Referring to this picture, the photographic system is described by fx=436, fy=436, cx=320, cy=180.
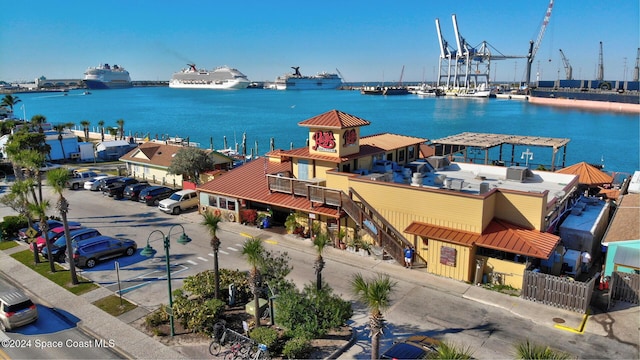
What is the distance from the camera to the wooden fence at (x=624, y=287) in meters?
17.8

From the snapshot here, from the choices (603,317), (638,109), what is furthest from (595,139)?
(603,317)

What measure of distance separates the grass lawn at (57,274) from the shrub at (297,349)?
10960 millimetres

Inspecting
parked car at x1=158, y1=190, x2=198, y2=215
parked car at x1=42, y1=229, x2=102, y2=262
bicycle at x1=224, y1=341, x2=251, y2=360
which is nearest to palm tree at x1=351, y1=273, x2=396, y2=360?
bicycle at x1=224, y1=341, x2=251, y2=360

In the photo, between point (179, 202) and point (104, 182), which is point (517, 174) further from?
point (104, 182)

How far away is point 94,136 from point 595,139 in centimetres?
9815

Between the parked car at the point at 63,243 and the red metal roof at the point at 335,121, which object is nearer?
the parked car at the point at 63,243

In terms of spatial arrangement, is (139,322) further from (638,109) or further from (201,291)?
(638,109)

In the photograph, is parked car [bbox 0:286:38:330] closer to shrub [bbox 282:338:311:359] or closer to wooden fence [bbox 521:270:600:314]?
shrub [bbox 282:338:311:359]

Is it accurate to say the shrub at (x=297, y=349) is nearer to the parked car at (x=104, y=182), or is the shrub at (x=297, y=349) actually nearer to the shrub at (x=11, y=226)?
the shrub at (x=11, y=226)

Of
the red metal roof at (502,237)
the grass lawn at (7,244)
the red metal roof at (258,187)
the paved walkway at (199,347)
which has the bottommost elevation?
the paved walkway at (199,347)

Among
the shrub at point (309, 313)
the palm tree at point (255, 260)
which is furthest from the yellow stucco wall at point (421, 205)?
the palm tree at point (255, 260)

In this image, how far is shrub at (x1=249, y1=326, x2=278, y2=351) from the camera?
14315mm

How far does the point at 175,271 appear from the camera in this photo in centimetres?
2192

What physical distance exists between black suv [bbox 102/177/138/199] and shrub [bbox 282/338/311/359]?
27578mm
